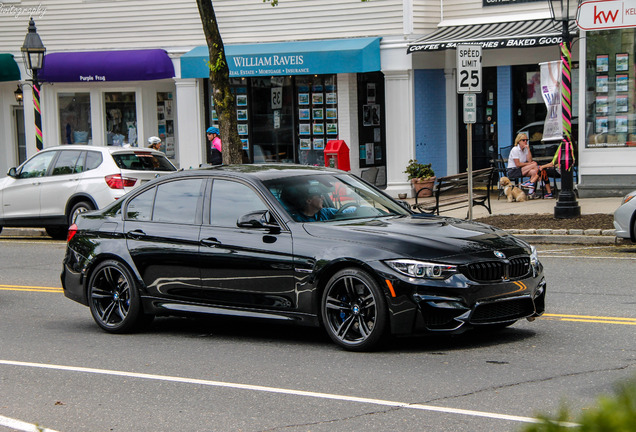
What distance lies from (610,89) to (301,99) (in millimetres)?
7964

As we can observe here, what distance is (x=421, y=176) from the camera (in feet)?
72.4

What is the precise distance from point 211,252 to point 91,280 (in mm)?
1477

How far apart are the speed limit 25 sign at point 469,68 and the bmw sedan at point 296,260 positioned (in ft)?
23.2

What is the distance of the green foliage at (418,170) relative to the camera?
22078mm

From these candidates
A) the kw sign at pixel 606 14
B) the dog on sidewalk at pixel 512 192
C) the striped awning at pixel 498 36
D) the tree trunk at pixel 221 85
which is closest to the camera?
the kw sign at pixel 606 14

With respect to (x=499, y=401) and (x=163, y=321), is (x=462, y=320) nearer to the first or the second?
(x=499, y=401)

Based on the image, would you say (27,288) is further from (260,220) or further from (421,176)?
(421,176)

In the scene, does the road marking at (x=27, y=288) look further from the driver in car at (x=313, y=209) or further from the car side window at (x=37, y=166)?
the car side window at (x=37, y=166)

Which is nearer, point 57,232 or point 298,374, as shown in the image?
point 298,374

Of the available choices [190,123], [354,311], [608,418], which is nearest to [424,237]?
[354,311]

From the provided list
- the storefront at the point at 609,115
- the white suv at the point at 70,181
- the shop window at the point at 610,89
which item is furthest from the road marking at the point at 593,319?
the shop window at the point at 610,89

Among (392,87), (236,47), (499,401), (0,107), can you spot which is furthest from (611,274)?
(0,107)

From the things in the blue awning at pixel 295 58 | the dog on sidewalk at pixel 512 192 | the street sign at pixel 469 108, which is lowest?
the dog on sidewalk at pixel 512 192

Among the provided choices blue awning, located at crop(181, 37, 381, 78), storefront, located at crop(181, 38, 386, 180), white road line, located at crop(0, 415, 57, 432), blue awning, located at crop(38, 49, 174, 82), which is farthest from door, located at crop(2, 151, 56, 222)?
white road line, located at crop(0, 415, 57, 432)
